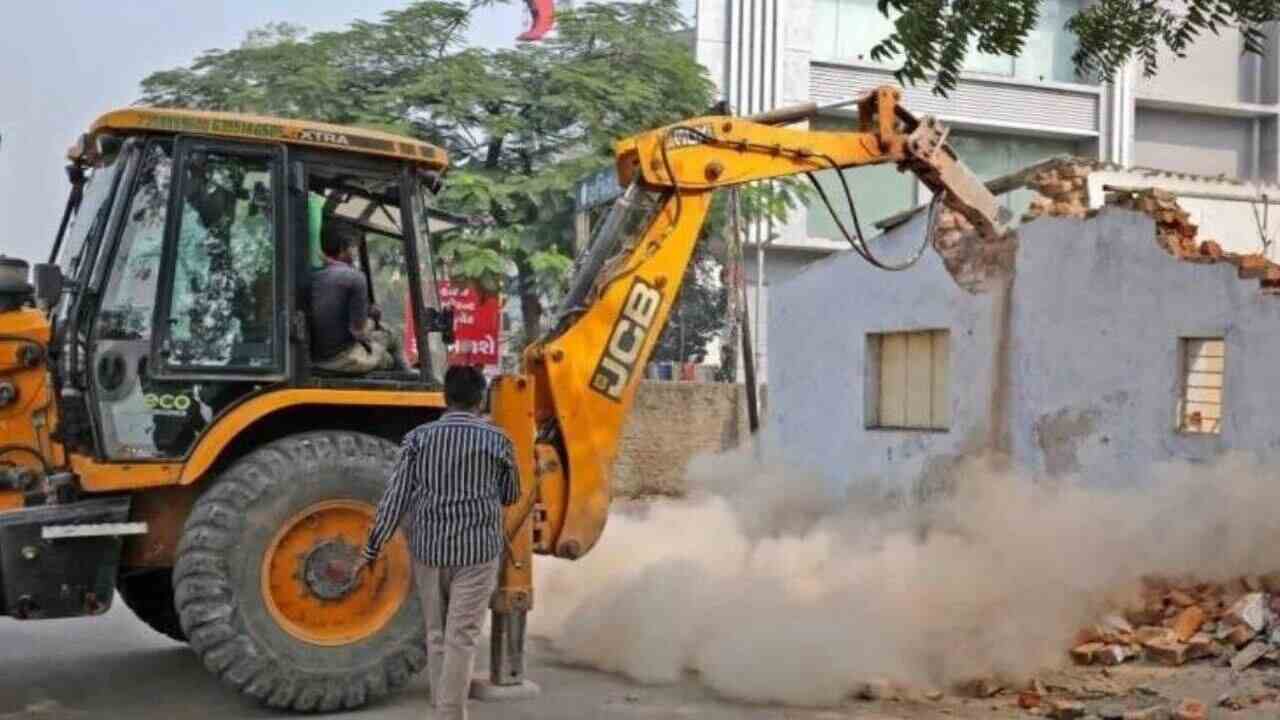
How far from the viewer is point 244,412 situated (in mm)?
7500

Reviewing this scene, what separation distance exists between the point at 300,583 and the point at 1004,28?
14.0ft

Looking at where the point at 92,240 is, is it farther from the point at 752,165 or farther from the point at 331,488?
the point at 752,165

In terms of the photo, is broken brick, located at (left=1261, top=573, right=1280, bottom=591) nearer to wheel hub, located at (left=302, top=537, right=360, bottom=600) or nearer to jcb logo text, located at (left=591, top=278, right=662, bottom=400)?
jcb logo text, located at (left=591, top=278, right=662, bottom=400)

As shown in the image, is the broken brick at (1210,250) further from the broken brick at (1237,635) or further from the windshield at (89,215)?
the windshield at (89,215)

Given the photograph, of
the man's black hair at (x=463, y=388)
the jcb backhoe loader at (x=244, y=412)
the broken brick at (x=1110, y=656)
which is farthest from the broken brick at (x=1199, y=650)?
the man's black hair at (x=463, y=388)

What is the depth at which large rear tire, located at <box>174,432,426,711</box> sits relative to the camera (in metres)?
7.27

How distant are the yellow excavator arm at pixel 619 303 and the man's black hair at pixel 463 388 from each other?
1.17 m

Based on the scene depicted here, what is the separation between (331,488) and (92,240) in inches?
67.3

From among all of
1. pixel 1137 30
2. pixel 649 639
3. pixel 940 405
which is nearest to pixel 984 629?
pixel 649 639

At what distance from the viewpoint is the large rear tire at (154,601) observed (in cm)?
870

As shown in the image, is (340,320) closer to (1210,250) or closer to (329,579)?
(329,579)

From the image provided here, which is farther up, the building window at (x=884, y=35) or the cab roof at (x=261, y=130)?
the building window at (x=884, y=35)

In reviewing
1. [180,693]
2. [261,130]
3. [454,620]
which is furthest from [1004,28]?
[180,693]

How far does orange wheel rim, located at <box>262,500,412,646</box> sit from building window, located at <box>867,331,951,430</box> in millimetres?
8395
